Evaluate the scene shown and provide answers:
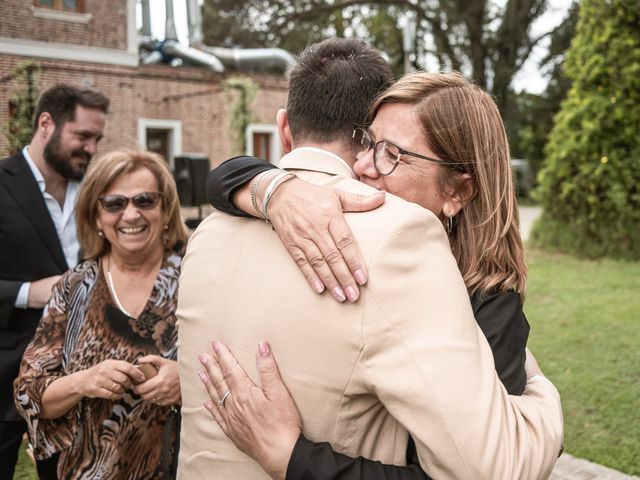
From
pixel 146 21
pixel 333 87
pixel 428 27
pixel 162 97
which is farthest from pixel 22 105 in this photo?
pixel 428 27

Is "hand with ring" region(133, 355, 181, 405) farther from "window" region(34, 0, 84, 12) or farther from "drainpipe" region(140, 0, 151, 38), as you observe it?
"drainpipe" region(140, 0, 151, 38)

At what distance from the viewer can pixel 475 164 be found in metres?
1.66

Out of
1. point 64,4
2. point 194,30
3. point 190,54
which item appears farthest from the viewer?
point 194,30

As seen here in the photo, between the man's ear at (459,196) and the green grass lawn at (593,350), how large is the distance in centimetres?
344

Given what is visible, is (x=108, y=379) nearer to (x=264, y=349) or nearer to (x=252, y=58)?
(x=264, y=349)

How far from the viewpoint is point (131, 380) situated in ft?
7.76

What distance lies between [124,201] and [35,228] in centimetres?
Result: 97

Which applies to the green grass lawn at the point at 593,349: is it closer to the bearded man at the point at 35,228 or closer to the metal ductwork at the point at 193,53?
the bearded man at the point at 35,228

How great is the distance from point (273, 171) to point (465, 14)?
28222 mm

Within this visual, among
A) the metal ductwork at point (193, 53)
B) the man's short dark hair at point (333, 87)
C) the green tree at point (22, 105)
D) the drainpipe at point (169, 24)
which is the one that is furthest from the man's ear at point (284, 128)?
the drainpipe at point (169, 24)

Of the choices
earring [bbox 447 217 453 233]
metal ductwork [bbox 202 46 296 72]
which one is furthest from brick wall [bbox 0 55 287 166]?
earring [bbox 447 217 453 233]

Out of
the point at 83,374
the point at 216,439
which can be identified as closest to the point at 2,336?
the point at 83,374

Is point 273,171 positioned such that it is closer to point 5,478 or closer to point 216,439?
point 216,439

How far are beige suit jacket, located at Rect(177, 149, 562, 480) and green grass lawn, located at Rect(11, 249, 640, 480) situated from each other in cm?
360
